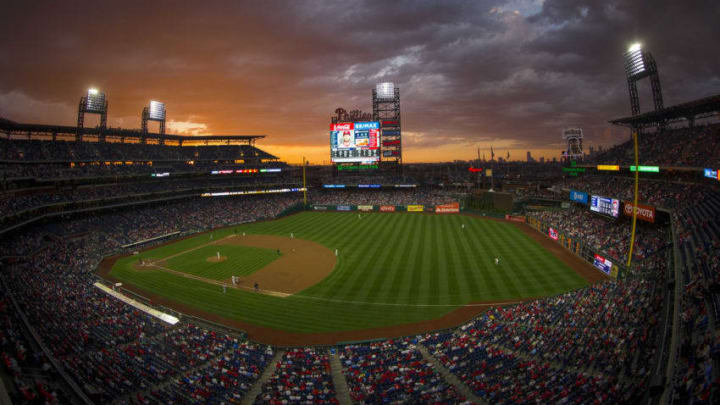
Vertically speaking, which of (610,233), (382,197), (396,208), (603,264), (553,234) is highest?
(382,197)

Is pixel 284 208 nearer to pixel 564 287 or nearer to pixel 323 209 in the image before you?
pixel 323 209

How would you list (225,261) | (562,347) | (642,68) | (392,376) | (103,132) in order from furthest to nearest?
(103,132) → (642,68) → (225,261) → (562,347) → (392,376)

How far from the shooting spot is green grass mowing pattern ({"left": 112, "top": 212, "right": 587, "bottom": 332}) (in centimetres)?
2306

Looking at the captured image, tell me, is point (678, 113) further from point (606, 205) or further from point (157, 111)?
point (157, 111)

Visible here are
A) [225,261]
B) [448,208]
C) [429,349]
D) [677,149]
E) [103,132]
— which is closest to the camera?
[429,349]

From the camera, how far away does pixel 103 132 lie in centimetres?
5591

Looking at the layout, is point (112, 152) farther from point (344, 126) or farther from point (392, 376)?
point (392, 376)

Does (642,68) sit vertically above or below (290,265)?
above

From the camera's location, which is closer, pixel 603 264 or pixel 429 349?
pixel 429 349

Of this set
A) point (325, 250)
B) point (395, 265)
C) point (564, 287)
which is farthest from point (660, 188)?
point (325, 250)

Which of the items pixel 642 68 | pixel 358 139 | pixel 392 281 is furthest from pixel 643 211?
pixel 358 139

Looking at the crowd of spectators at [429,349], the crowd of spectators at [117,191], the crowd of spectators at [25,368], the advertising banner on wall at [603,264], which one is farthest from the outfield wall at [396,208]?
the crowd of spectators at [25,368]

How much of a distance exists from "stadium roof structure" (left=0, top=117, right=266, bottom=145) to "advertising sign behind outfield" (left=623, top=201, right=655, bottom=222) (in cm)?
6768

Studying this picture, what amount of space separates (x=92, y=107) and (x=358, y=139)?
46.9 metres
